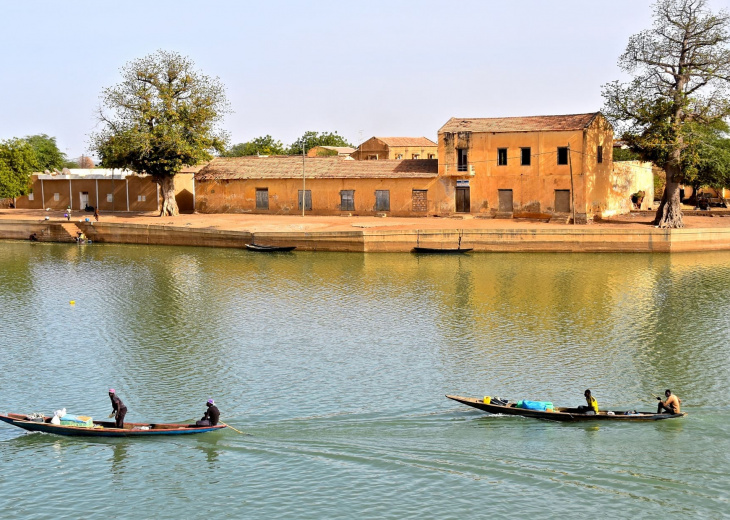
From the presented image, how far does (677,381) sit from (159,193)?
45927 mm

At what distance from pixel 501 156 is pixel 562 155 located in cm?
395

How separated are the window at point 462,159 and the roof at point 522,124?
4.58 ft

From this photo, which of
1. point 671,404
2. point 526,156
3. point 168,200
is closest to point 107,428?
point 671,404

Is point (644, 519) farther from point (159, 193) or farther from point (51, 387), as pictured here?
point (159, 193)

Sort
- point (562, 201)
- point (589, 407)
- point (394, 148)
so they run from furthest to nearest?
point (394, 148) → point (562, 201) → point (589, 407)

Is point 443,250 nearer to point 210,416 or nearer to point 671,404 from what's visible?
point 671,404

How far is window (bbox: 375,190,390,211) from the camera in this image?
5606 centimetres

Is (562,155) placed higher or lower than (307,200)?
higher

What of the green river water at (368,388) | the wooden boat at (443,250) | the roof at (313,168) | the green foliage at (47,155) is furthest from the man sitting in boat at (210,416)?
the green foliage at (47,155)

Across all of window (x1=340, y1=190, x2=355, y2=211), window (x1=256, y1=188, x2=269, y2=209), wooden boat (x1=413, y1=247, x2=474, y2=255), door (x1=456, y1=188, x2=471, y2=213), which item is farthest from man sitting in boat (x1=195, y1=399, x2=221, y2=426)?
window (x1=256, y1=188, x2=269, y2=209)

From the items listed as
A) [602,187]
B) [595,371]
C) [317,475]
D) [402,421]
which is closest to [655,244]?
[602,187]

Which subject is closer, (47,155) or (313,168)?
(313,168)

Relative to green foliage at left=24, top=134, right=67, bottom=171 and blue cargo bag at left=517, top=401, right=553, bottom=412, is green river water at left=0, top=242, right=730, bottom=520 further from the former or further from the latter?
green foliage at left=24, top=134, right=67, bottom=171

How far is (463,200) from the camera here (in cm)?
5500
